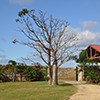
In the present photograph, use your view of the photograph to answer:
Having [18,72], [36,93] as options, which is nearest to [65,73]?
[18,72]

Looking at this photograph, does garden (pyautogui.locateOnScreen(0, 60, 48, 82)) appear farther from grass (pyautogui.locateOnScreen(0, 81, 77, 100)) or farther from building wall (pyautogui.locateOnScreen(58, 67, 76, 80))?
grass (pyautogui.locateOnScreen(0, 81, 77, 100))

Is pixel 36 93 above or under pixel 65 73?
under

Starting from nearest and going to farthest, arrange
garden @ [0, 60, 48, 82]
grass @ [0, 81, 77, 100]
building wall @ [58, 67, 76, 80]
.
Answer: grass @ [0, 81, 77, 100]
garden @ [0, 60, 48, 82]
building wall @ [58, 67, 76, 80]

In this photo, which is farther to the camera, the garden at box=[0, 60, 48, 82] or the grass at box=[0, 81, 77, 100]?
the garden at box=[0, 60, 48, 82]

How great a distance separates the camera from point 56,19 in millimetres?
17016

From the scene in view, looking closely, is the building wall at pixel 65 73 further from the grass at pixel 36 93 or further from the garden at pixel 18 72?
the grass at pixel 36 93

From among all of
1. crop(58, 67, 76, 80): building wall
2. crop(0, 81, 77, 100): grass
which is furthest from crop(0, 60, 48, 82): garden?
crop(0, 81, 77, 100): grass

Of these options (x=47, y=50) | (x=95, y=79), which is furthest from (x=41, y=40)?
(x=95, y=79)

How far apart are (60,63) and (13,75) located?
298 inches

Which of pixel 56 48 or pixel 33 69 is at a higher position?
pixel 56 48

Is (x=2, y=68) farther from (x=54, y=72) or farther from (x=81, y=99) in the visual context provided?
(x=81, y=99)

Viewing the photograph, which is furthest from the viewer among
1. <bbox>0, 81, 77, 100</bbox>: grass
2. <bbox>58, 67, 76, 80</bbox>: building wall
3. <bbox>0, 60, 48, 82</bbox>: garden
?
<bbox>58, 67, 76, 80</bbox>: building wall

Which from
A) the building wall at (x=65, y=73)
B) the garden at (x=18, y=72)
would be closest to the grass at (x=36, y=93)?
the garden at (x=18, y=72)

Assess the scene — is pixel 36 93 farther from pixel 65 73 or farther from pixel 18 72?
pixel 65 73
